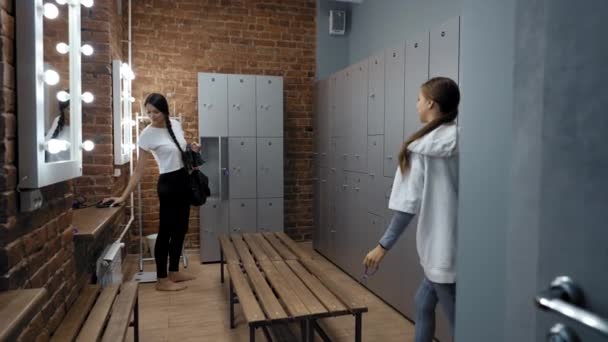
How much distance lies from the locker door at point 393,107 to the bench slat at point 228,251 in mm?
1298

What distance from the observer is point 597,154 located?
0.67 metres

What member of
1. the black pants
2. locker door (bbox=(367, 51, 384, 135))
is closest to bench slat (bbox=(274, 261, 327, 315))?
the black pants

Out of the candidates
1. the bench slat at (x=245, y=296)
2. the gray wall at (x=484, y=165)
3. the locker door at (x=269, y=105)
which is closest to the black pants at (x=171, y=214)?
the bench slat at (x=245, y=296)

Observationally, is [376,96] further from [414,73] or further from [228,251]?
[228,251]

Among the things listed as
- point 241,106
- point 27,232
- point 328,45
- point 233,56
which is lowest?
point 27,232

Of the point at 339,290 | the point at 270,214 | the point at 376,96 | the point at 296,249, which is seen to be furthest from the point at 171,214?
the point at 376,96

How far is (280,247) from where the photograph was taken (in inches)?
130

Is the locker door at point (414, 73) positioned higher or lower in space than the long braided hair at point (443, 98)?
higher

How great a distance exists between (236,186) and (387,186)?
198 cm

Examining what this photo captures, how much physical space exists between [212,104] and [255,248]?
195cm

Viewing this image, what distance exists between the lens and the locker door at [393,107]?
10.3 ft

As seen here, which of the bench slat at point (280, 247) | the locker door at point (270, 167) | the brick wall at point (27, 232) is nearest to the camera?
the brick wall at point (27, 232)

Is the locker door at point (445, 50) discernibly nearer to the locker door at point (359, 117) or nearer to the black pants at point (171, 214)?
the locker door at point (359, 117)

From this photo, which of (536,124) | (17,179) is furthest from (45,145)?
(536,124)
